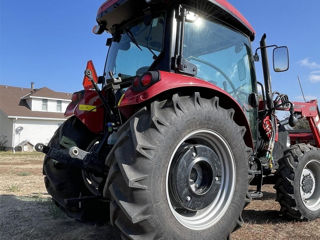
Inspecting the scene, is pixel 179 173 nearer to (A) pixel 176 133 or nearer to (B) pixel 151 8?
(A) pixel 176 133

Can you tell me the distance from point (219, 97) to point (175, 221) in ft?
3.93

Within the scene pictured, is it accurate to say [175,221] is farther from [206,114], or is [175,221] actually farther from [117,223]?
[206,114]

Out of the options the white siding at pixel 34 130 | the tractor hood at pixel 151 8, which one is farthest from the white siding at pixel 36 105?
the tractor hood at pixel 151 8

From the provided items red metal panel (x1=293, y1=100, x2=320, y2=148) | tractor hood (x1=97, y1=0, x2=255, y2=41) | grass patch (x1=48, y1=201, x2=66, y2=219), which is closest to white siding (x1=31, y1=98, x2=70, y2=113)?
grass patch (x1=48, y1=201, x2=66, y2=219)

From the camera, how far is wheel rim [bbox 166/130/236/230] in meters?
2.34

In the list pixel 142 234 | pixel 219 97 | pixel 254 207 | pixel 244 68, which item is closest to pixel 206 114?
pixel 219 97

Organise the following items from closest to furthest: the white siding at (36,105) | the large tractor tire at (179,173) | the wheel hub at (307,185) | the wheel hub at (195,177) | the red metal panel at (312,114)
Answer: the large tractor tire at (179,173) → the wheel hub at (195,177) → the wheel hub at (307,185) → the red metal panel at (312,114) → the white siding at (36,105)

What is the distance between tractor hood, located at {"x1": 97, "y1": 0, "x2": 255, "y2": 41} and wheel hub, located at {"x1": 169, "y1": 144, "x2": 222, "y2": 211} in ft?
4.41

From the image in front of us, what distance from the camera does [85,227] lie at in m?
3.38

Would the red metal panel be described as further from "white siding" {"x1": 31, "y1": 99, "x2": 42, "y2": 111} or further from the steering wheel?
"white siding" {"x1": 31, "y1": 99, "x2": 42, "y2": 111}

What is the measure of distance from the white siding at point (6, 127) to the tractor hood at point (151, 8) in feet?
81.3

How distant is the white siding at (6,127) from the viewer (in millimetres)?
24953

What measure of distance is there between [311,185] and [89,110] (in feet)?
9.64

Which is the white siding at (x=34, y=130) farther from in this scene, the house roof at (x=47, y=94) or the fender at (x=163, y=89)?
the fender at (x=163, y=89)
